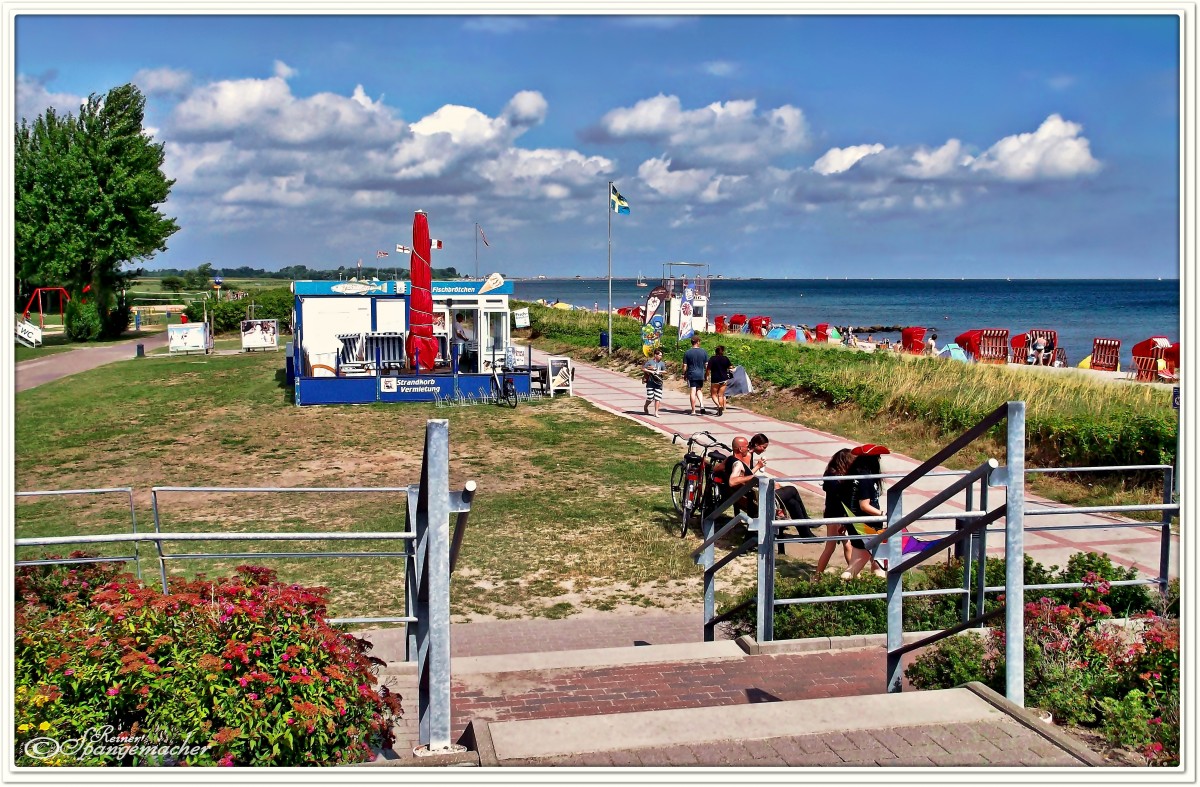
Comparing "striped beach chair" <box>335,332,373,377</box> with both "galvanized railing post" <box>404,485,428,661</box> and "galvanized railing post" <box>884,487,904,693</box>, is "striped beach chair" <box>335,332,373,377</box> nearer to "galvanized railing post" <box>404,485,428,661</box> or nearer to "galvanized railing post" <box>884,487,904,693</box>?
"galvanized railing post" <box>404,485,428,661</box>

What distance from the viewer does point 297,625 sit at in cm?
398

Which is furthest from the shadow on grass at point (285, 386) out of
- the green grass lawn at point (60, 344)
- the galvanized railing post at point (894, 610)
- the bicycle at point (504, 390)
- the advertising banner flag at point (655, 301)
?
the galvanized railing post at point (894, 610)

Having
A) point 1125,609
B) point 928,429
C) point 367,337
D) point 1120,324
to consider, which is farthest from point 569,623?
point 1120,324

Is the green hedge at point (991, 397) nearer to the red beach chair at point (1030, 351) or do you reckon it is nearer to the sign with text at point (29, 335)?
the red beach chair at point (1030, 351)

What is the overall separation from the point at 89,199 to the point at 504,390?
2777cm

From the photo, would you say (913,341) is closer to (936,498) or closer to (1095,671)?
(936,498)

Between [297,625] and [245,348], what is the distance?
3339cm

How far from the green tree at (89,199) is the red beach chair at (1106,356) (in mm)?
37357

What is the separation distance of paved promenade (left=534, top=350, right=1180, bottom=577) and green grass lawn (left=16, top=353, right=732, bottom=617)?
1.26 m

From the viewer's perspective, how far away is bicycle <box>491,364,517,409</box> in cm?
2092

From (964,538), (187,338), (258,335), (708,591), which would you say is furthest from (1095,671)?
(258,335)

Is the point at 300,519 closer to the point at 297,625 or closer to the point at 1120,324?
the point at 297,625

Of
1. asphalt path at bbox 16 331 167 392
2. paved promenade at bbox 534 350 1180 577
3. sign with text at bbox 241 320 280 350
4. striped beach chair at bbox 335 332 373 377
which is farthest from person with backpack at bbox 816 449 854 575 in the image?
sign with text at bbox 241 320 280 350
